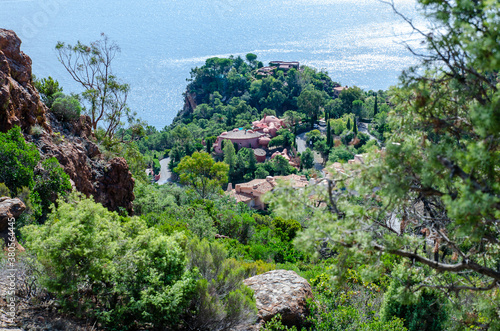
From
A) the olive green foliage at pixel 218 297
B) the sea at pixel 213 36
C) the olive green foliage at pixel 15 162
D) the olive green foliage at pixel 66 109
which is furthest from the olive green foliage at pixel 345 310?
the sea at pixel 213 36

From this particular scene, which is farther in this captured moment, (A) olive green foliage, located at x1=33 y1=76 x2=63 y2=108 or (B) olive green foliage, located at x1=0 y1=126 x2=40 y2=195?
(A) olive green foliage, located at x1=33 y1=76 x2=63 y2=108

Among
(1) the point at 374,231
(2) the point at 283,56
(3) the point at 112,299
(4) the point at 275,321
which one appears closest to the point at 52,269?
(3) the point at 112,299

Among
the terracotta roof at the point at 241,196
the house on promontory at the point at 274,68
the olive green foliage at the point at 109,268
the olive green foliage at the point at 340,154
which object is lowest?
the terracotta roof at the point at 241,196

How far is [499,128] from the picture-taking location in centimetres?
314

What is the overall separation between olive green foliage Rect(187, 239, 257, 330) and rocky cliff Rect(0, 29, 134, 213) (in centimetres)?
565

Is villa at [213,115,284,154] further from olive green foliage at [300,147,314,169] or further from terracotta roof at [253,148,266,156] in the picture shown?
olive green foliage at [300,147,314,169]

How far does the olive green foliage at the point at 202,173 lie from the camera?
23.0 meters

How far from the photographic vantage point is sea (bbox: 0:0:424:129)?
89.4 m

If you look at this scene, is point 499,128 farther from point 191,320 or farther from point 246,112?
point 246,112

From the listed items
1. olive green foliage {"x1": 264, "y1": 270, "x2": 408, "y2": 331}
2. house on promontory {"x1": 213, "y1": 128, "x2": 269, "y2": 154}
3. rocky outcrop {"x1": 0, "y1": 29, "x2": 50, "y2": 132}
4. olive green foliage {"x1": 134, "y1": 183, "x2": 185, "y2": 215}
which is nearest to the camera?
olive green foliage {"x1": 264, "y1": 270, "x2": 408, "y2": 331}

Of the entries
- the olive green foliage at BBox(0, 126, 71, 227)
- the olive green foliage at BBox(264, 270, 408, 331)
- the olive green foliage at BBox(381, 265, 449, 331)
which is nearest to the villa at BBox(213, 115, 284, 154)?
the olive green foliage at BBox(0, 126, 71, 227)

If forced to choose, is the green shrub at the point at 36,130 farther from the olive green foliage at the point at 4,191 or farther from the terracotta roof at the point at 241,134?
the terracotta roof at the point at 241,134

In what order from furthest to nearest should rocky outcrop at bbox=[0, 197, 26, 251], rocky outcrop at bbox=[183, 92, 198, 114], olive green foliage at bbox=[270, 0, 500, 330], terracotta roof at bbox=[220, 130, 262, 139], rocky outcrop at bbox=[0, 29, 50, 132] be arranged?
rocky outcrop at bbox=[183, 92, 198, 114], terracotta roof at bbox=[220, 130, 262, 139], rocky outcrop at bbox=[0, 29, 50, 132], rocky outcrop at bbox=[0, 197, 26, 251], olive green foliage at bbox=[270, 0, 500, 330]

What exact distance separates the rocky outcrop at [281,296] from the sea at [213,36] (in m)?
63.3
